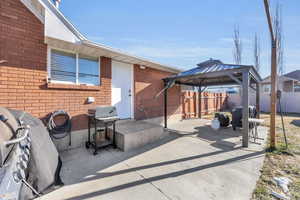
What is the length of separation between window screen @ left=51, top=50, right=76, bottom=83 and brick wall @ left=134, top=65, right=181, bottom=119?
2.59 meters

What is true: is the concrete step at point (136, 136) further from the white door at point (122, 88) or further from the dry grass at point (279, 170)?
the dry grass at point (279, 170)

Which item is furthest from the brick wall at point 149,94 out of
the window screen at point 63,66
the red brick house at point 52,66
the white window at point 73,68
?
the window screen at point 63,66

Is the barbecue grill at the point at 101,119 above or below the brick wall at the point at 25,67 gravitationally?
below

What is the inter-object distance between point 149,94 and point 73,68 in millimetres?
3593

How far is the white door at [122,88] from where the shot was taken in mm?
5375

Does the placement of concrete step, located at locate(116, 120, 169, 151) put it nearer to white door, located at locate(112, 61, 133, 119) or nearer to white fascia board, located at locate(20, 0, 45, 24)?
white door, located at locate(112, 61, 133, 119)

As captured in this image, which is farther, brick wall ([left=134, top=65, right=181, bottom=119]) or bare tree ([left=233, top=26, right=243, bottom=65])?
bare tree ([left=233, top=26, right=243, bottom=65])

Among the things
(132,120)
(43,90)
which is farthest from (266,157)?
(43,90)

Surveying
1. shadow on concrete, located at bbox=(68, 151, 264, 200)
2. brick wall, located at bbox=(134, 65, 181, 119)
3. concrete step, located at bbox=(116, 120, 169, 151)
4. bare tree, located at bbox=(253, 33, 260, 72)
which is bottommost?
shadow on concrete, located at bbox=(68, 151, 264, 200)

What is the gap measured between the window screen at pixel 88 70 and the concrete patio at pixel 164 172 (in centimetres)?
232

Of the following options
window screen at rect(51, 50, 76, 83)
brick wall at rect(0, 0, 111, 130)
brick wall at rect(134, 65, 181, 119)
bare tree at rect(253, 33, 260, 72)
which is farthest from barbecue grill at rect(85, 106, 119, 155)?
bare tree at rect(253, 33, 260, 72)

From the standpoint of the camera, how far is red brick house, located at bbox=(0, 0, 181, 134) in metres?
3.25

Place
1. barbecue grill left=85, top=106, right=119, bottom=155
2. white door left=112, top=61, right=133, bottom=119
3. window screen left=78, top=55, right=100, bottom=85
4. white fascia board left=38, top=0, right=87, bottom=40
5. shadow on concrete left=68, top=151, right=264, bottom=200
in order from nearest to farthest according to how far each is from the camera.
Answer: shadow on concrete left=68, top=151, right=264, bottom=200, white fascia board left=38, top=0, right=87, bottom=40, barbecue grill left=85, top=106, right=119, bottom=155, window screen left=78, top=55, right=100, bottom=85, white door left=112, top=61, right=133, bottom=119

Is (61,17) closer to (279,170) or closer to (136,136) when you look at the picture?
(136,136)
